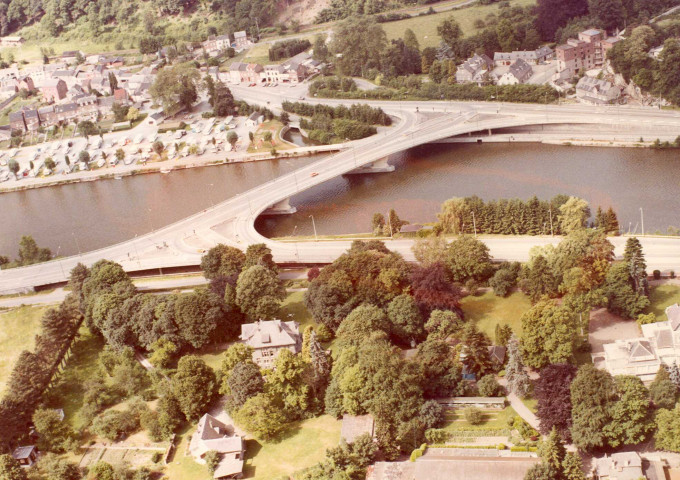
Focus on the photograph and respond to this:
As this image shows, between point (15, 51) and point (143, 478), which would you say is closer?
point (143, 478)

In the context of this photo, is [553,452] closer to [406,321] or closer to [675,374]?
[675,374]

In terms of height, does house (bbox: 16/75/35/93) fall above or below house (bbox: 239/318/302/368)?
above

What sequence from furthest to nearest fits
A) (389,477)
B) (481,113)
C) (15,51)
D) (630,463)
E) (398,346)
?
(15,51), (481,113), (398,346), (389,477), (630,463)

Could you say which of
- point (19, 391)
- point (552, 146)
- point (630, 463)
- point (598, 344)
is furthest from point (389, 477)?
point (552, 146)

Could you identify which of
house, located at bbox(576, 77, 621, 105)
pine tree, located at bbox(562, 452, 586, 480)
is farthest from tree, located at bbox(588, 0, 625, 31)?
pine tree, located at bbox(562, 452, 586, 480)

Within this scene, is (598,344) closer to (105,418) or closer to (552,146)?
(105,418)

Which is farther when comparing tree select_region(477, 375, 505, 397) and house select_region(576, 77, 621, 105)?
house select_region(576, 77, 621, 105)

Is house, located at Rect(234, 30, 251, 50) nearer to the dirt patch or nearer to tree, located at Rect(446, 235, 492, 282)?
tree, located at Rect(446, 235, 492, 282)

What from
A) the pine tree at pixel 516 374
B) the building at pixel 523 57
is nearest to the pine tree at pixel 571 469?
the pine tree at pixel 516 374
